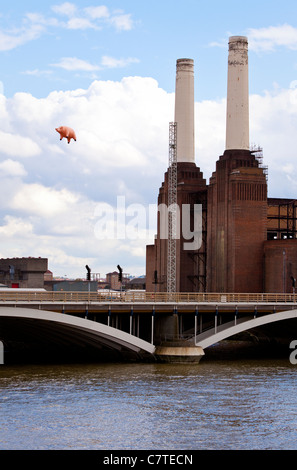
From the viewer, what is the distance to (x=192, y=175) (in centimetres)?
12738

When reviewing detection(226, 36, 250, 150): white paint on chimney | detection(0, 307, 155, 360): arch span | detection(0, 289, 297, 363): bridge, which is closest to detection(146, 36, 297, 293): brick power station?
detection(226, 36, 250, 150): white paint on chimney

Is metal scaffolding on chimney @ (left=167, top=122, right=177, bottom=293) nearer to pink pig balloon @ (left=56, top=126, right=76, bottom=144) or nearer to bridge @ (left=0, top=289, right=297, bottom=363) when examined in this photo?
bridge @ (left=0, top=289, right=297, bottom=363)

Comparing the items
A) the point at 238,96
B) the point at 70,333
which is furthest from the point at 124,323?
the point at 238,96

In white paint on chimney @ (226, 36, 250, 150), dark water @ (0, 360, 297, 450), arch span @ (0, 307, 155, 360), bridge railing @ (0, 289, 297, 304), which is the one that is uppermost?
white paint on chimney @ (226, 36, 250, 150)

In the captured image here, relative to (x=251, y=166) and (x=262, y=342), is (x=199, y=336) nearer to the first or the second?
(x=262, y=342)

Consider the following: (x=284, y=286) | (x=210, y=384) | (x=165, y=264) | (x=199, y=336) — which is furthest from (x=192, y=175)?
(x=210, y=384)

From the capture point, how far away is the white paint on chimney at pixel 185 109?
128 metres

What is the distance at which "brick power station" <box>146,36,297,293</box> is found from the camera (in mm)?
110750

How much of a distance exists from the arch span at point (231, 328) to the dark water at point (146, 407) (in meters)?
3.44

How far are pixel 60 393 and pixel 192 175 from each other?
7170cm

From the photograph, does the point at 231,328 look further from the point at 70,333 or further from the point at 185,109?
the point at 185,109

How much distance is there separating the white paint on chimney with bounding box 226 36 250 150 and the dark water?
152 feet

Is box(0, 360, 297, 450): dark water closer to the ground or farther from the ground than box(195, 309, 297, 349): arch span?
closer to the ground

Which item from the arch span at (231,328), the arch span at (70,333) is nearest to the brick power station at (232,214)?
the arch span at (231,328)
